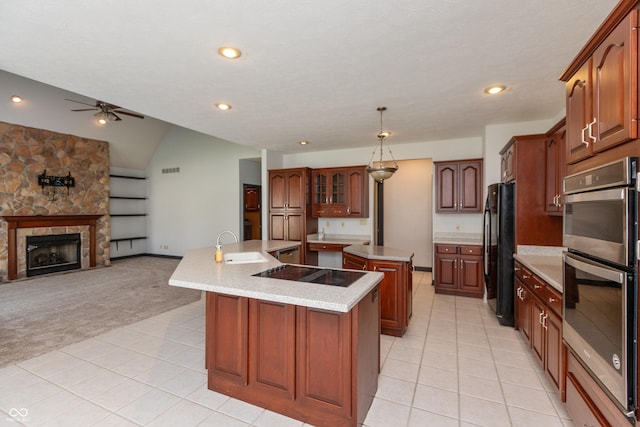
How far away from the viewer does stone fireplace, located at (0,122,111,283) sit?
18.4ft

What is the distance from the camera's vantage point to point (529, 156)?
3.26 m

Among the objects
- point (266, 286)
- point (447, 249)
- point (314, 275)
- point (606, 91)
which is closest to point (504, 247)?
point (447, 249)

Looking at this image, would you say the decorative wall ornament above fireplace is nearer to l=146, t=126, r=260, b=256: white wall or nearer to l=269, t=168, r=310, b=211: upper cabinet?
l=146, t=126, r=260, b=256: white wall

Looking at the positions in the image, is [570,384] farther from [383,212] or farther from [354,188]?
[383,212]

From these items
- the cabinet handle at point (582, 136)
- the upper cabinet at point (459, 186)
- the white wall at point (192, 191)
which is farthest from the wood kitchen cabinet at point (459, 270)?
the white wall at point (192, 191)

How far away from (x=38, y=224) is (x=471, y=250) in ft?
27.8

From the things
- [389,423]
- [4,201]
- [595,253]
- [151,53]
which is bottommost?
[389,423]

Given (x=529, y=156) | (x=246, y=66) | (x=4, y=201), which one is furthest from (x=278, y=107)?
(x=4, y=201)

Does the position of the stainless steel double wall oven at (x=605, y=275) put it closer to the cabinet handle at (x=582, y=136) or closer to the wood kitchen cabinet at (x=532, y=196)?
the cabinet handle at (x=582, y=136)

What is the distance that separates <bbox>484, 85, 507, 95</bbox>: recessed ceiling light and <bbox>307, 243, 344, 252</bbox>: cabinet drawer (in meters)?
3.19

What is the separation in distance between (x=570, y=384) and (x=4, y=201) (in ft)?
28.3

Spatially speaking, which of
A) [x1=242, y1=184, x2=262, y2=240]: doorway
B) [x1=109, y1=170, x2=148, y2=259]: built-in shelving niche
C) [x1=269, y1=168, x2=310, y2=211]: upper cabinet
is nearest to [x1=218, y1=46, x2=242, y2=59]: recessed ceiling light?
[x1=269, y1=168, x2=310, y2=211]: upper cabinet

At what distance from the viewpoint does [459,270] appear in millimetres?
4668

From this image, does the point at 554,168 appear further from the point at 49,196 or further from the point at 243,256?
the point at 49,196
